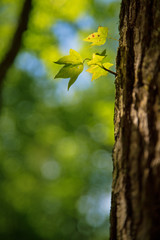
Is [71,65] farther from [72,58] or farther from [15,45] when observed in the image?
[15,45]

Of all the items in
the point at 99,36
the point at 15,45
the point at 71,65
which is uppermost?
the point at 15,45

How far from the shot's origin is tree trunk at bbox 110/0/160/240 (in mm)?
724

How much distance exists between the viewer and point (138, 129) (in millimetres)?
830

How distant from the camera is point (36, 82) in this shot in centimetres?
1148

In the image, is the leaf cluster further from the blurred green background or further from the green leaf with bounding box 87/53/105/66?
the blurred green background

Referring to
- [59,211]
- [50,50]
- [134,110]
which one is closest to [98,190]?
[59,211]

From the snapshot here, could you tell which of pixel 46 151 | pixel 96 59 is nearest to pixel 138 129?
pixel 96 59

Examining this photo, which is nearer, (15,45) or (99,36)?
(99,36)

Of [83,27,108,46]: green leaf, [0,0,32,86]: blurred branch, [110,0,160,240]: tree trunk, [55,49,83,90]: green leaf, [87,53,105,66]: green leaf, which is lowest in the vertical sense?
[110,0,160,240]: tree trunk

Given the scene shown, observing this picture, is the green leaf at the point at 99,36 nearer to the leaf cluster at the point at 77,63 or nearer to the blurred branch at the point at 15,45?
the leaf cluster at the point at 77,63

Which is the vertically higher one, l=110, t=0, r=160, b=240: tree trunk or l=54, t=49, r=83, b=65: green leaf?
l=54, t=49, r=83, b=65: green leaf

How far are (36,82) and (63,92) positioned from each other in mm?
1520

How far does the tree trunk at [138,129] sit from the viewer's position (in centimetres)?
72

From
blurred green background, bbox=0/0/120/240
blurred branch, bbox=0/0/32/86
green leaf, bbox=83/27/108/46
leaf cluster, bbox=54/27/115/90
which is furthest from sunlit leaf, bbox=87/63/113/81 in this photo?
blurred green background, bbox=0/0/120/240
